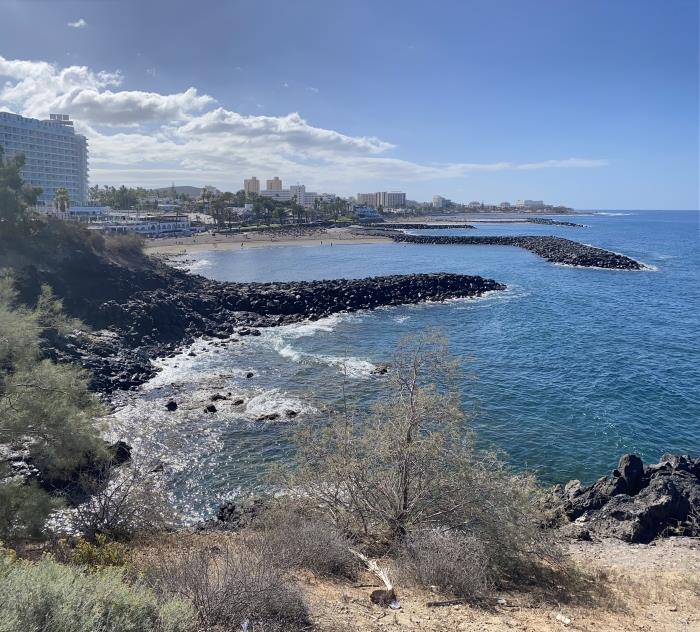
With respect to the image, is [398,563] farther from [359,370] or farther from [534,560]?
[359,370]

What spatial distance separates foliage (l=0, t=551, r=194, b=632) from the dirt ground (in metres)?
2.31

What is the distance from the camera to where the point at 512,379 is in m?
25.3

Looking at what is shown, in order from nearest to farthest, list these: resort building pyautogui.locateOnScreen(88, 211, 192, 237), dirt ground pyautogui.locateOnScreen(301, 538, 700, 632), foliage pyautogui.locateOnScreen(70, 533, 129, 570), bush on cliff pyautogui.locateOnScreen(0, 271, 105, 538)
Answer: dirt ground pyautogui.locateOnScreen(301, 538, 700, 632)
foliage pyautogui.locateOnScreen(70, 533, 129, 570)
bush on cliff pyautogui.locateOnScreen(0, 271, 105, 538)
resort building pyautogui.locateOnScreen(88, 211, 192, 237)

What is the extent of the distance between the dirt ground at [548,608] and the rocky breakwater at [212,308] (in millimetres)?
19202

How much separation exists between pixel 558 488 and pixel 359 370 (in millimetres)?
12399

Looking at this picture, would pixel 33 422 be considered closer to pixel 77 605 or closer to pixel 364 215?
pixel 77 605

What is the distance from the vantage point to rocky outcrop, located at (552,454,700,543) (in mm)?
13852

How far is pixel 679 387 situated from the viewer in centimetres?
2430

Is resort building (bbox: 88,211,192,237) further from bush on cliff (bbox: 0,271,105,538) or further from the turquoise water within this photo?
bush on cliff (bbox: 0,271,105,538)

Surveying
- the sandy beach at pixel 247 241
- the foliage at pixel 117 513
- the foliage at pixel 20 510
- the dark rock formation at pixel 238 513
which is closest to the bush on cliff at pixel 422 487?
the dark rock formation at pixel 238 513

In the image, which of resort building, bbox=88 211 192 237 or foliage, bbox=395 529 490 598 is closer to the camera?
foliage, bbox=395 529 490 598

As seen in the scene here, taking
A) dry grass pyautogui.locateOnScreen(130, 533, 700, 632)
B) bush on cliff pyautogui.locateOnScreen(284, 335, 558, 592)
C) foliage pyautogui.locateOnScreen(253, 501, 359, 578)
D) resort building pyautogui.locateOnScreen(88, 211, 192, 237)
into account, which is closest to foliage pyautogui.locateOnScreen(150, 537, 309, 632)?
dry grass pyautogui.locateOnScreen(130, 533, 700, 632)

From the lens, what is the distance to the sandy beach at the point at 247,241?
278ft

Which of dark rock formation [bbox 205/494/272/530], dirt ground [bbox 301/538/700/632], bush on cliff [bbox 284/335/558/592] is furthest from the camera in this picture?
dark rock formation [bbox 205/494/272/530]
